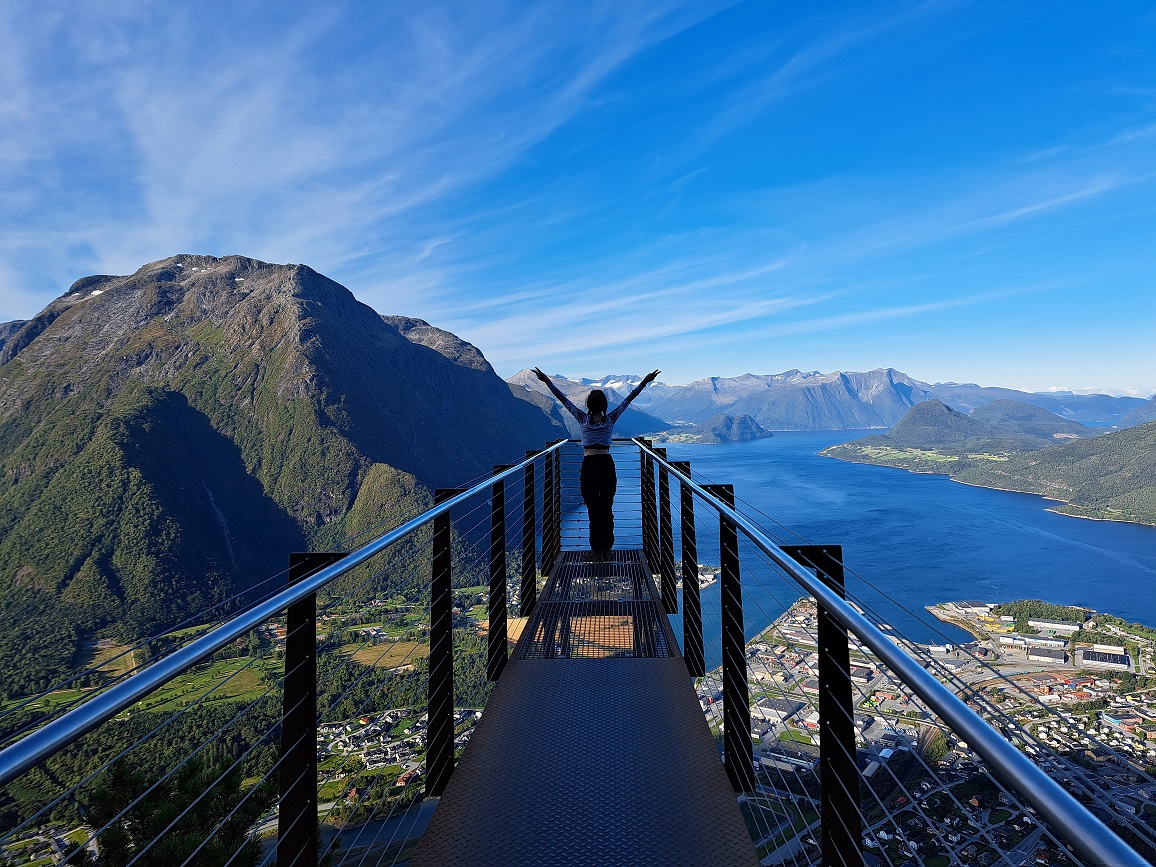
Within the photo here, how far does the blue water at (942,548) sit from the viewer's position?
2956 cm

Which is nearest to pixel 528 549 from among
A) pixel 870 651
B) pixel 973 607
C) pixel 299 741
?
pixel 299 741

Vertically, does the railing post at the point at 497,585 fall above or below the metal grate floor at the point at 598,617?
above

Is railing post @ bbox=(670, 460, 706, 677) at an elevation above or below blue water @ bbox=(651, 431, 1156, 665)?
above

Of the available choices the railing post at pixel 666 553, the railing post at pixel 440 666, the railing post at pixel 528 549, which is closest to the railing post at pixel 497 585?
the railing post at pixel 440 666

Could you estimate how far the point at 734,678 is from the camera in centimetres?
223

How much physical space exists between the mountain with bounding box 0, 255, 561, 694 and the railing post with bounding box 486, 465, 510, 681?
123ft

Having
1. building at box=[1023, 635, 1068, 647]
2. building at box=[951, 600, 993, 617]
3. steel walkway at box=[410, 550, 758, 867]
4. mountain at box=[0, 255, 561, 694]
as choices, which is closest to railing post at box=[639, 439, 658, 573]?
steel walkway at box=[410, 550, 758, 867]

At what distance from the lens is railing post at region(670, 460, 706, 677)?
2.96 m

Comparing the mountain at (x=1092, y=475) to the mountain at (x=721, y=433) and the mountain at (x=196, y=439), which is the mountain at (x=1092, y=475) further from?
the mountain at (x=721, y=433)

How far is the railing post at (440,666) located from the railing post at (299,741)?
69cm

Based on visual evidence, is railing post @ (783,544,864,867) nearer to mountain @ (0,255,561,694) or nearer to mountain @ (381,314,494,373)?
mountain @ (0,255,561,694)

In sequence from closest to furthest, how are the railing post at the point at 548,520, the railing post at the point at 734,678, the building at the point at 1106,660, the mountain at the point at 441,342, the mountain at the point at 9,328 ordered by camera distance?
the railing post at the point at 734,678, the railing post at the point at 548,520, the building at the point at 1106,660, the mountain at the point at 9,328, the mountain at the point at 441,342

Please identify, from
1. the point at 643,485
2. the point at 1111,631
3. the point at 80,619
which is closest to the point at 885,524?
the point at 1111,631

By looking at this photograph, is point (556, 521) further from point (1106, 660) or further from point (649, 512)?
point (1106, 660)
